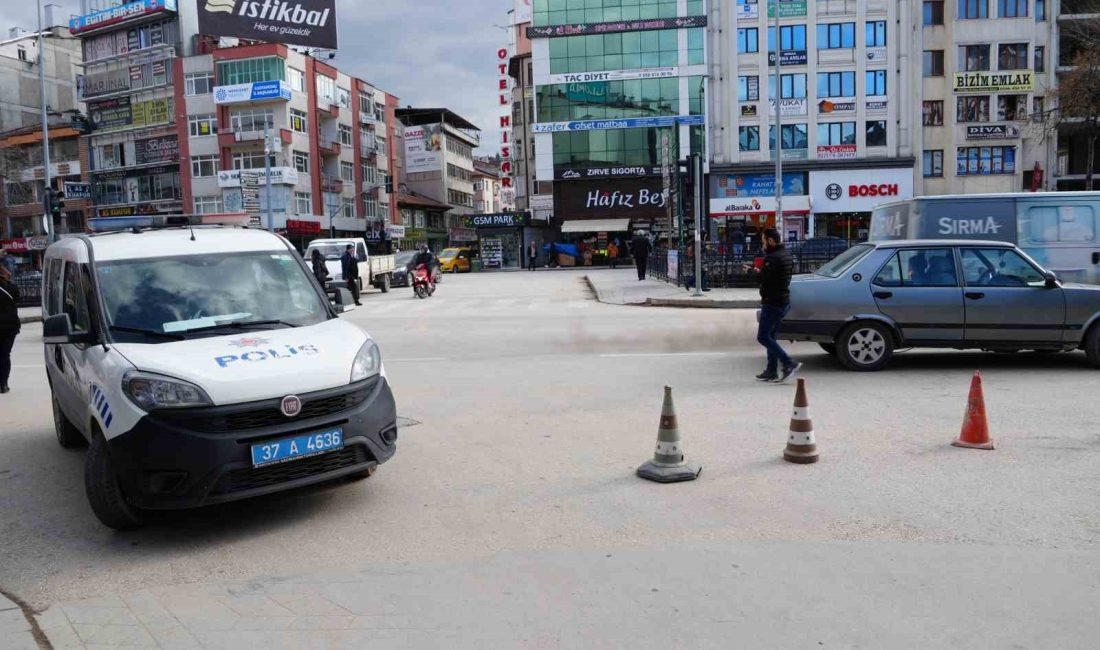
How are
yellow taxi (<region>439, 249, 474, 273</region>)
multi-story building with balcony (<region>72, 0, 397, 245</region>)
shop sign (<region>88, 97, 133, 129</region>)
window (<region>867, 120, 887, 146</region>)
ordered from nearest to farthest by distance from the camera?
window (<region>867, 120, 887, 146</region>) → yellow taxi (<region>439, 249, 474, 273</region>) → multi-story building with balcony (<region>72, 0, 397, 245</region>) → shop sign (<region>88, 97, 133, 129</region>)

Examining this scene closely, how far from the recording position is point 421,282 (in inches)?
1037

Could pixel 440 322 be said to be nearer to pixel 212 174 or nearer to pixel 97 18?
pixel 212 174

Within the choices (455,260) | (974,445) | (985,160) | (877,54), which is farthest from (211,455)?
(985,160)

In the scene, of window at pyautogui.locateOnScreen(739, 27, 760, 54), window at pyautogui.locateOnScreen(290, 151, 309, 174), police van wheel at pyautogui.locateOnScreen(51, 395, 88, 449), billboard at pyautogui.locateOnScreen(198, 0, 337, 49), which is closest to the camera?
police van wheel at pyautogui.locateOnScreen(51, 395, 88, 449)

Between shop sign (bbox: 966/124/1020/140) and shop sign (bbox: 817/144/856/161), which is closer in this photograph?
A: shop sign (bbox: 966/124/1020/140)

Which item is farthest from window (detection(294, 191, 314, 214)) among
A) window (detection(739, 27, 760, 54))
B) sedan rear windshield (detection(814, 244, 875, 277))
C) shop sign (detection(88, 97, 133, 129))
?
sedan rear windshield (detection(814, 244, 875, 277))

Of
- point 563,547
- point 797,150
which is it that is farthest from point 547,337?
point 797,150

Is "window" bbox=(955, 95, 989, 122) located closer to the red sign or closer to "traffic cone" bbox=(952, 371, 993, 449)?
the red sign

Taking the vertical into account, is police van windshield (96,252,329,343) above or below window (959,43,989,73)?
below

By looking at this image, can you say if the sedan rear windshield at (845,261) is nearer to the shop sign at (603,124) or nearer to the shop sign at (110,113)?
the shop sign at (603,124)

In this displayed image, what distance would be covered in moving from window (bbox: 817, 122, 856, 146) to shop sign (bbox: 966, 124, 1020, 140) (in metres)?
7.11

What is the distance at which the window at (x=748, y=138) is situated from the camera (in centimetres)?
5144

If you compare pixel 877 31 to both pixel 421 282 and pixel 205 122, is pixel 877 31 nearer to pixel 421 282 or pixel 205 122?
pixel 421 282

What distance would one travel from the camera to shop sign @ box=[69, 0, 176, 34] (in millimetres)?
59353
